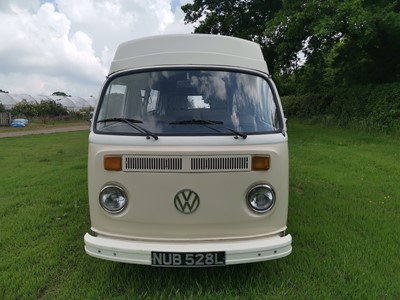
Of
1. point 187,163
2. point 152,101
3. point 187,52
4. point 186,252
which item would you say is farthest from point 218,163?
point 187,52

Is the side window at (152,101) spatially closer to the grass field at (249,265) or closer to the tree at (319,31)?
the grass field at (249,265)

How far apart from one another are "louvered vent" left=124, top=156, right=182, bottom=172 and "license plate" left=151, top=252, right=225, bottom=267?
2.34 feet

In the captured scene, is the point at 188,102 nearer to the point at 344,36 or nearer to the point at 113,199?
the point at 113,199

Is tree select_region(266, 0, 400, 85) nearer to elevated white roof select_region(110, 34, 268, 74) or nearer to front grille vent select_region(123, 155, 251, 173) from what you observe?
elevated white roof select_region(110, 34, 268, 74)

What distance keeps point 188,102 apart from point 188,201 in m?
1.06

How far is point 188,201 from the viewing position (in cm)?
331

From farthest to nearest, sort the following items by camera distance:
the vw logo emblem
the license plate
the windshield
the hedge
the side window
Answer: the hedge
the side window
the windshield
the vw logo emblem
the license plate

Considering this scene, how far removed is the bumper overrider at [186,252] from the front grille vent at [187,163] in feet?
2.13

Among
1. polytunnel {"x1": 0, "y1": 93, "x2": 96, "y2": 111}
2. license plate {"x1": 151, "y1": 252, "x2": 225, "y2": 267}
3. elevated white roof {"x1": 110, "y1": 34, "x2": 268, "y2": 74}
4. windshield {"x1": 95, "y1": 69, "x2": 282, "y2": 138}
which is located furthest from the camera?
polytunnel {"x1": 0, "y1": 93, "x2": 96, "y2": 111}

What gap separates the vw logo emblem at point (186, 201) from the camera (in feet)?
10.8

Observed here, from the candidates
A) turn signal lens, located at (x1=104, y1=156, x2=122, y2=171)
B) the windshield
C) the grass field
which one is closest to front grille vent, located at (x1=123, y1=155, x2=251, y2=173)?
turn signal lens, located at (x1=104, y1=156, x2=122, y2=171)

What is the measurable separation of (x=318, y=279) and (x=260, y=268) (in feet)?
1.91

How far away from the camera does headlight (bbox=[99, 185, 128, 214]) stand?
3.37m

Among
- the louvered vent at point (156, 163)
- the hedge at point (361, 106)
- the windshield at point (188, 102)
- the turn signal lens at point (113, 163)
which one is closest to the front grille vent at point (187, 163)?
the louvered vent at point (156, 163)
